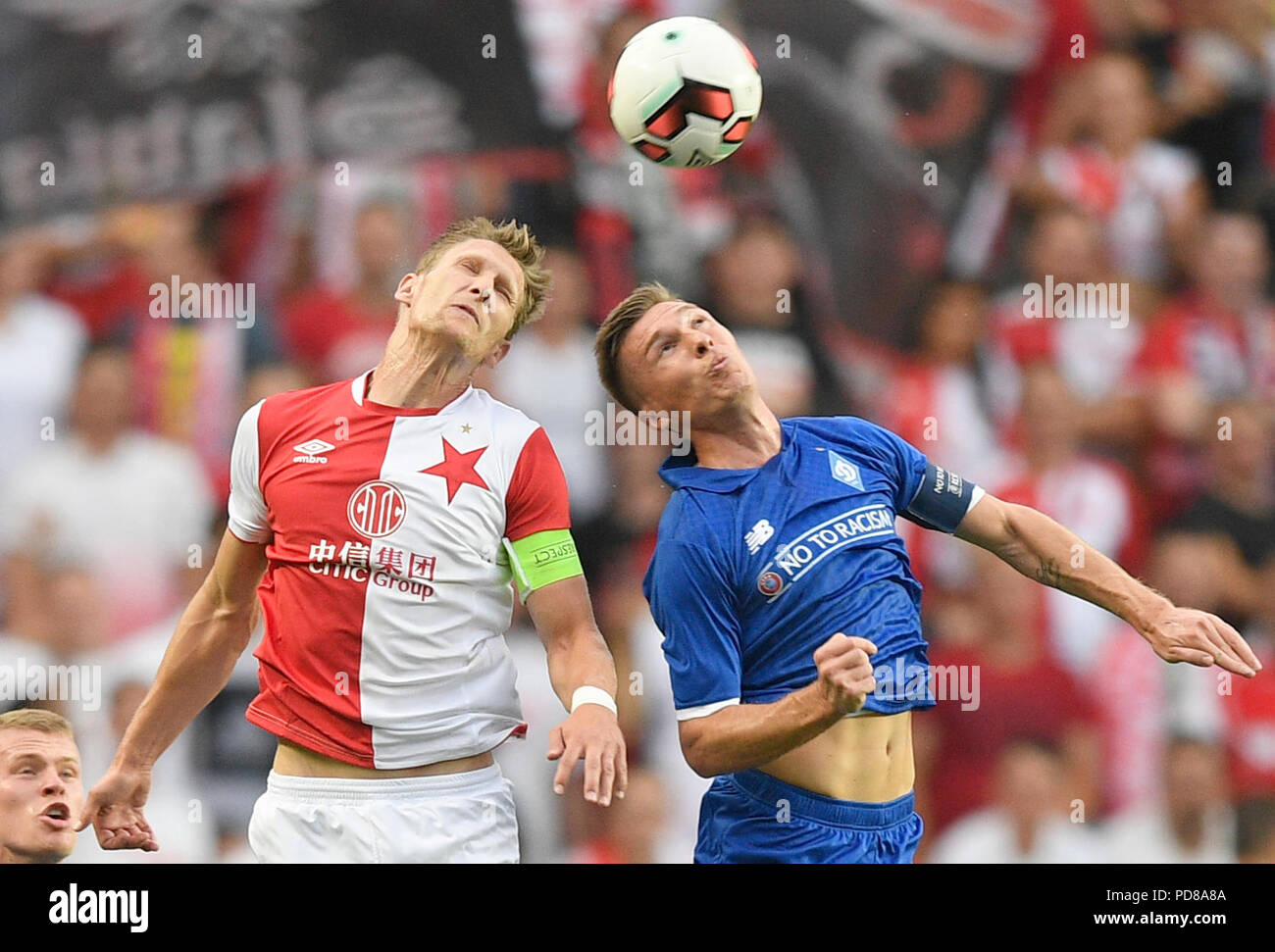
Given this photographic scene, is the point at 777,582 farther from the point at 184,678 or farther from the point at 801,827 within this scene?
the point at 184,678

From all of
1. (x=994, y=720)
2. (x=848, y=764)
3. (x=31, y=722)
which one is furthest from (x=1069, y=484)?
(x=31, y=722)

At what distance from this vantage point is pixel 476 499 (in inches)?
170

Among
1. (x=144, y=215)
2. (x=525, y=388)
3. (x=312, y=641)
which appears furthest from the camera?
(x=144, y=215)

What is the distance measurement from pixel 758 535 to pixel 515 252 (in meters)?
1.18

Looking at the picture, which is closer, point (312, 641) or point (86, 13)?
point (312, 641)

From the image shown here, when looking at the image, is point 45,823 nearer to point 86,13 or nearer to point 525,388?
point 525,388

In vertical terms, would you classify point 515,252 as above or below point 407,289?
above

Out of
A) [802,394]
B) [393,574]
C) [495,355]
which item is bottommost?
Answer: [393,574]

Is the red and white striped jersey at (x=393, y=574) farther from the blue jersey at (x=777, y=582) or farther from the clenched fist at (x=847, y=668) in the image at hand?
the clenched fist at (x=847, y=668)

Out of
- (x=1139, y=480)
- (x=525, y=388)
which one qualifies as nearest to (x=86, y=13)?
(x=525, y=388)

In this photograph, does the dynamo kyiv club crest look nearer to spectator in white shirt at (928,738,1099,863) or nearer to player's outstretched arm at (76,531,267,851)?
player's outstretched arm at (76,531,267,851)

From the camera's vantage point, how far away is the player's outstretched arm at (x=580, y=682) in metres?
3.78

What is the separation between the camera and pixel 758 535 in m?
4.33

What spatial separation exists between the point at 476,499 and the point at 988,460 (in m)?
3.14
